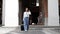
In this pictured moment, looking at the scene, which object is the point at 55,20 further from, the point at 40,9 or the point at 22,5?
the point at 22,5

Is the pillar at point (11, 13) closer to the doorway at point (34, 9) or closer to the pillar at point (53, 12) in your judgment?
the doorway at point (34, 9)

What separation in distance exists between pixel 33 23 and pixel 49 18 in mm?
2366

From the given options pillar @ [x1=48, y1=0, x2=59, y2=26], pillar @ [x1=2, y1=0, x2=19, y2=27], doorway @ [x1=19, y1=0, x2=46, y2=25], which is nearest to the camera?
pillar @ [x1=2, y1=0, x2=19, y2=27]

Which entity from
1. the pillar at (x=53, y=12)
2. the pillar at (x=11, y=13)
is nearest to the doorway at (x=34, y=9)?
the pillar at (x=53, y=12)

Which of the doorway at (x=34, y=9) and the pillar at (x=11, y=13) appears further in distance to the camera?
the doorway at (x=34, y=9)

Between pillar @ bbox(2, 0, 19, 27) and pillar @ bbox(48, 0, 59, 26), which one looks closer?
pillar @ bbox(2, 0, 19, 27)

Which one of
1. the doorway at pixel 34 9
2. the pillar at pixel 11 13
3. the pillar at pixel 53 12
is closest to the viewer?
the pillar at pixel 11 13

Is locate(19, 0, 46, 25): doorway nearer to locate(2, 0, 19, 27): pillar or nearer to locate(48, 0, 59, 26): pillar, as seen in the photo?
locate(48, 0, 59, 26): pillar

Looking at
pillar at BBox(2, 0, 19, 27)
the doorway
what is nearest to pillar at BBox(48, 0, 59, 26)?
the doorway

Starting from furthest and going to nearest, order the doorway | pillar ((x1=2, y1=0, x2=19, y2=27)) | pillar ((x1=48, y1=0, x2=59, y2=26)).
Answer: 1. the doorway
2. pillar ((x1=48, y1=0, x2=59, y2=26))
3. pillar ((x1=2, y1=0, x2=19, y2=27))

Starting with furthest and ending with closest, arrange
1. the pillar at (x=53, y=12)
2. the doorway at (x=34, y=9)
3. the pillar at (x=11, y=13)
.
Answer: the doorway at (x=34, y=9)
the pillar at (x=53, y=12)
the pillar at (x=11, y=13)

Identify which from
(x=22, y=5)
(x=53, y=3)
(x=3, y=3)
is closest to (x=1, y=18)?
(x=3, y=3)

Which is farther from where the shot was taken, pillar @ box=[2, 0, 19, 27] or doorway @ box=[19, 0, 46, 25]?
doorway @ box=[19, 0, 46, 25]

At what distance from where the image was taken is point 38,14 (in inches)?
741
